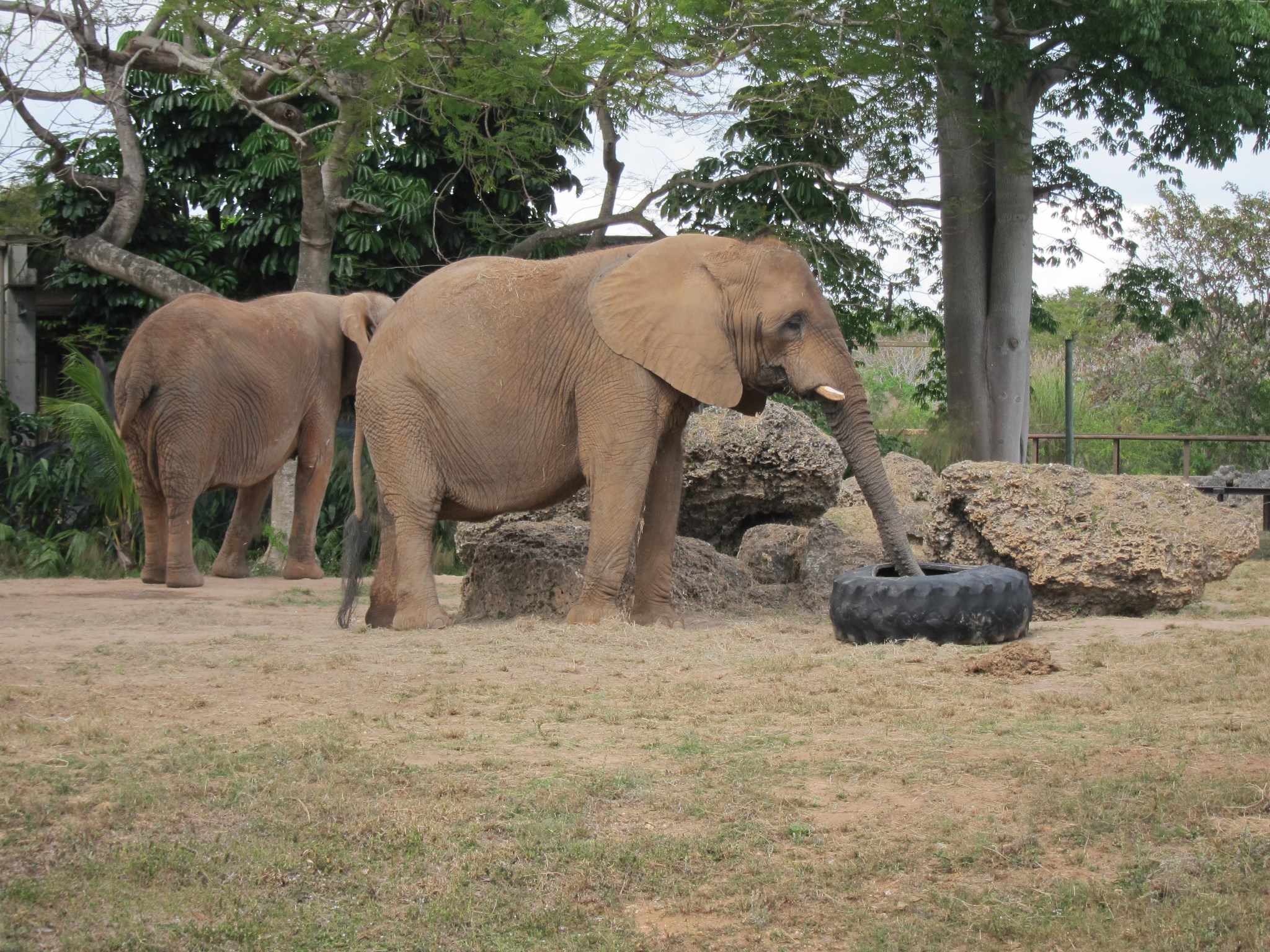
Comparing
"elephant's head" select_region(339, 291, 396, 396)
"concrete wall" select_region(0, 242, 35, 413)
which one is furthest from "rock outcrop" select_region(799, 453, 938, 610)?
"concrete wall" select_region(0, 242, 35, 413)

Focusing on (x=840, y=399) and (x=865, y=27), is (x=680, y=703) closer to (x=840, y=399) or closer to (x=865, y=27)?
(x=840, y=399)

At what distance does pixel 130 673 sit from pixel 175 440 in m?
5.14

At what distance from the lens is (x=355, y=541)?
931 centimetres

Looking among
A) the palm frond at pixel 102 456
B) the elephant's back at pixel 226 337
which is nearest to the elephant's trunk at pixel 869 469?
the elephant's back at pixel 226 337

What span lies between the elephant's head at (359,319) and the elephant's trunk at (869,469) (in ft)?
16.3

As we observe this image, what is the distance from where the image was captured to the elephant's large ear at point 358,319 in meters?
12.4

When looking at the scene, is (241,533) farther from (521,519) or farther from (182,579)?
(521,519)

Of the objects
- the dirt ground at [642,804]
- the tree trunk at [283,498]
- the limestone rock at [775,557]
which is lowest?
the dirt ground at [642,804]

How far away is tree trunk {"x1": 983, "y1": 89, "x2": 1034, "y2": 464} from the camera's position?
17.4 metres

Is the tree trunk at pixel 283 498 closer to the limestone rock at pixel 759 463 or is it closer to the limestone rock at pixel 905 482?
the limestone rock at pixel 759 463

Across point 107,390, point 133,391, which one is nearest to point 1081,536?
point 133,391

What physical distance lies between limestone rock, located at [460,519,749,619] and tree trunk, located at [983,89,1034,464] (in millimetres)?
8421

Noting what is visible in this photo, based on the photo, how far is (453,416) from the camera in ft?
28.5

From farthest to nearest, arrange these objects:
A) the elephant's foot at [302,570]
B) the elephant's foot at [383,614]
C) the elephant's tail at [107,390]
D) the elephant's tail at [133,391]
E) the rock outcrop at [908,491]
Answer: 1. the elephant's tail at [107,390]
2. the elephant's foot at [302,570]
3. the elephant's tail at [133,391]
4. the rock outcrop at [908,491]
5. the elephant's foot at [383,614]
